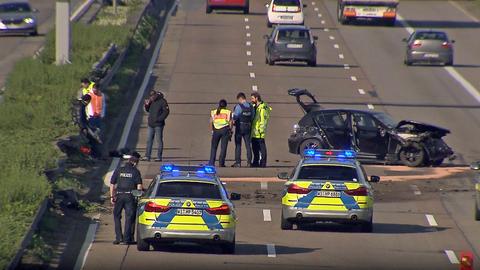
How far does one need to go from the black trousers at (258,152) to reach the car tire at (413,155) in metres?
3.14

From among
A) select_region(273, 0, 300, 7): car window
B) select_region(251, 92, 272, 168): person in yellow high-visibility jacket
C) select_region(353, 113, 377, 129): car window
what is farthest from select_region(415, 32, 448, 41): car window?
select_region(251, 92, 272, 168): person in yellow high-visibility jacket

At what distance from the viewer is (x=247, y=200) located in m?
26.4

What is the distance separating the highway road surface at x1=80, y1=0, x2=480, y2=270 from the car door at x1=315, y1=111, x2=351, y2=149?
1.07 meters

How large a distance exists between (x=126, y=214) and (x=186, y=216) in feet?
5.13

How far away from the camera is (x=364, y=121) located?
31500mm

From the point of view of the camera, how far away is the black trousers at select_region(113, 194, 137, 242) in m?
21.0

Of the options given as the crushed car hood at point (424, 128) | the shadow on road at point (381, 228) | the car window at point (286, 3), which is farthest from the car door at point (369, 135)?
the car window at point (286, 3)

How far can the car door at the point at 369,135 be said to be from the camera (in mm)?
31391

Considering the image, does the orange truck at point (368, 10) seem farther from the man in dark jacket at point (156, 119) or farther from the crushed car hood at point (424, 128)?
the man in dark jacket at point (156, 119)

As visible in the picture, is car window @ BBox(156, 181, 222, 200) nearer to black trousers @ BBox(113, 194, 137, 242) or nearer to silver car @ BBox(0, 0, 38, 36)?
black trousers @ BBox(113, 194, 137, 242)

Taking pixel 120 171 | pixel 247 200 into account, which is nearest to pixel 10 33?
pixel 247 200

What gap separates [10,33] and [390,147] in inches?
1179

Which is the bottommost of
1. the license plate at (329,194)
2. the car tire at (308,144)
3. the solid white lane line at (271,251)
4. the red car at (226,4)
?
the red car at (226,4)

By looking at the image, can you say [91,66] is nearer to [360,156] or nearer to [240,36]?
[360,156]
